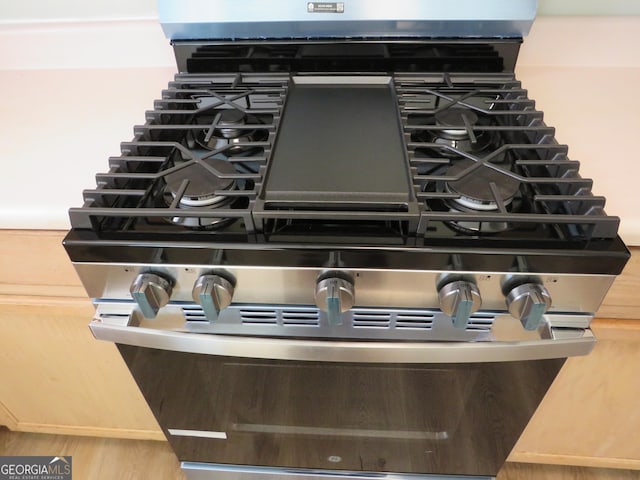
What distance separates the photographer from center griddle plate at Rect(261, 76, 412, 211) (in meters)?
0.58

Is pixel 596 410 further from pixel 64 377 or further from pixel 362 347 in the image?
pixel 64 377

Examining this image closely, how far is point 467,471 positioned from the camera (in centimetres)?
89

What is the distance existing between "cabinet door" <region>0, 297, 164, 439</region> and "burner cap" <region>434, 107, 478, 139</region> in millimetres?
685

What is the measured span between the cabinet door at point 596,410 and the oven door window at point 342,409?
5.3 inches

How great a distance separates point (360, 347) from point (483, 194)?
26 cm

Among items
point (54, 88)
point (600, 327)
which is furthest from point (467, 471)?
point (54, 88)

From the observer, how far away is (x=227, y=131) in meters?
0.75

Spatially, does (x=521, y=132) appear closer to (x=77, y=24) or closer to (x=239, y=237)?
(x=239, y=237)

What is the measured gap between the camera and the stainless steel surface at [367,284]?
55 cm

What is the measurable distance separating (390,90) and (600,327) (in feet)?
1.81

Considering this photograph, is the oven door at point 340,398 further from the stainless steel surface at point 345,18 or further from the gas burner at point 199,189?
the stainless steel surface at point 345,18

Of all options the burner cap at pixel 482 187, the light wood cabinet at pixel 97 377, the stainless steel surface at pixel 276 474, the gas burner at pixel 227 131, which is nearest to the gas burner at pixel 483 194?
the burner cap at pixel 482 187

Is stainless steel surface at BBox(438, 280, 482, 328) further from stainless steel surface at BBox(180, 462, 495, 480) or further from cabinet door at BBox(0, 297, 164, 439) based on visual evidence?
cabinet door at BBox(0, 297, 164, 439)

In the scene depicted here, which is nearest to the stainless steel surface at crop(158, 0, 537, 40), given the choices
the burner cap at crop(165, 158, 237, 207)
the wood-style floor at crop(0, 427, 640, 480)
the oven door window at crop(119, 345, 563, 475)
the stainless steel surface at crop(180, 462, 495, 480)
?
the burner cap at crop(165, 158, 237, 207)
